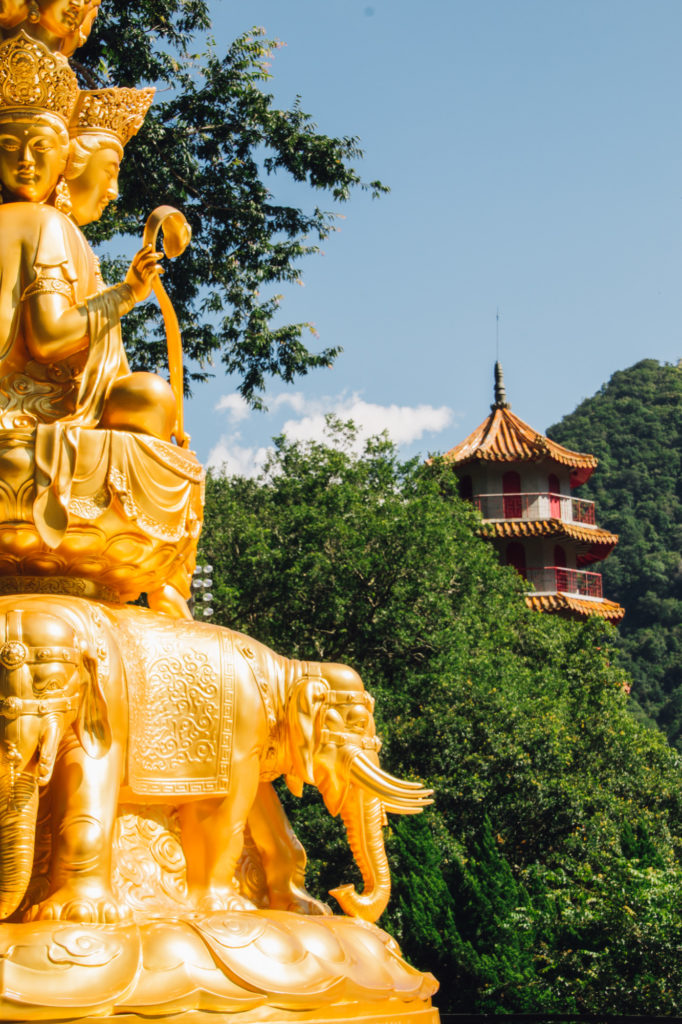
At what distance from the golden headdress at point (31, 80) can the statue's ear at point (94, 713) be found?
2677 millimetres

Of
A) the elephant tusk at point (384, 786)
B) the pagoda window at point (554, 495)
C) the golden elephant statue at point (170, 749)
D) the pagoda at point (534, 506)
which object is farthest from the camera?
the pagoda window at point (554, 495)

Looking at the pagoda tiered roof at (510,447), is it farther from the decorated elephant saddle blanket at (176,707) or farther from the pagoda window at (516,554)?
the decorated elephant saddle blanket at (176,707)

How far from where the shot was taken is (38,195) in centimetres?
565

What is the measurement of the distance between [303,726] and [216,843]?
23.8 inches

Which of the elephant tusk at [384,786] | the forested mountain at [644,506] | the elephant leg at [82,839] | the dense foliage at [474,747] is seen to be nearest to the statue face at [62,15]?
the elephant leg at [82,839]

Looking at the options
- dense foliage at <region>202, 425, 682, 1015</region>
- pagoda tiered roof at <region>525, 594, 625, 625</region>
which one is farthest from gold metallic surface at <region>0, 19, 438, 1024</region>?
pagoda tiered roof at <region>525, 594, 625, 625</region>

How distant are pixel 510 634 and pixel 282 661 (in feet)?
50.1

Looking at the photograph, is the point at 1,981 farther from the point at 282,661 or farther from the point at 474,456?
the point at 474,456

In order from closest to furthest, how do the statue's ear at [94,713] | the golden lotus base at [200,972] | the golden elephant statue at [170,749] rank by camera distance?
the golden lotus base at [200,972] → the golden elephant statue at [170,749] → the statue's ear at [94,713]

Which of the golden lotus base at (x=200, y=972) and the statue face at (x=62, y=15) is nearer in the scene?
the golden lotus base at (x=200, y=972)

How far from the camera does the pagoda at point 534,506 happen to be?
1209 inches

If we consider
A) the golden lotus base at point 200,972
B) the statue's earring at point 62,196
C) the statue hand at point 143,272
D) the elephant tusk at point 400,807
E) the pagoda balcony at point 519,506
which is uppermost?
the pagoda balcony at point 519,506

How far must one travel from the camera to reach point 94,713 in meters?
4.59

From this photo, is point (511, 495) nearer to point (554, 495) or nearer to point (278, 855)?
point (554, 495)
